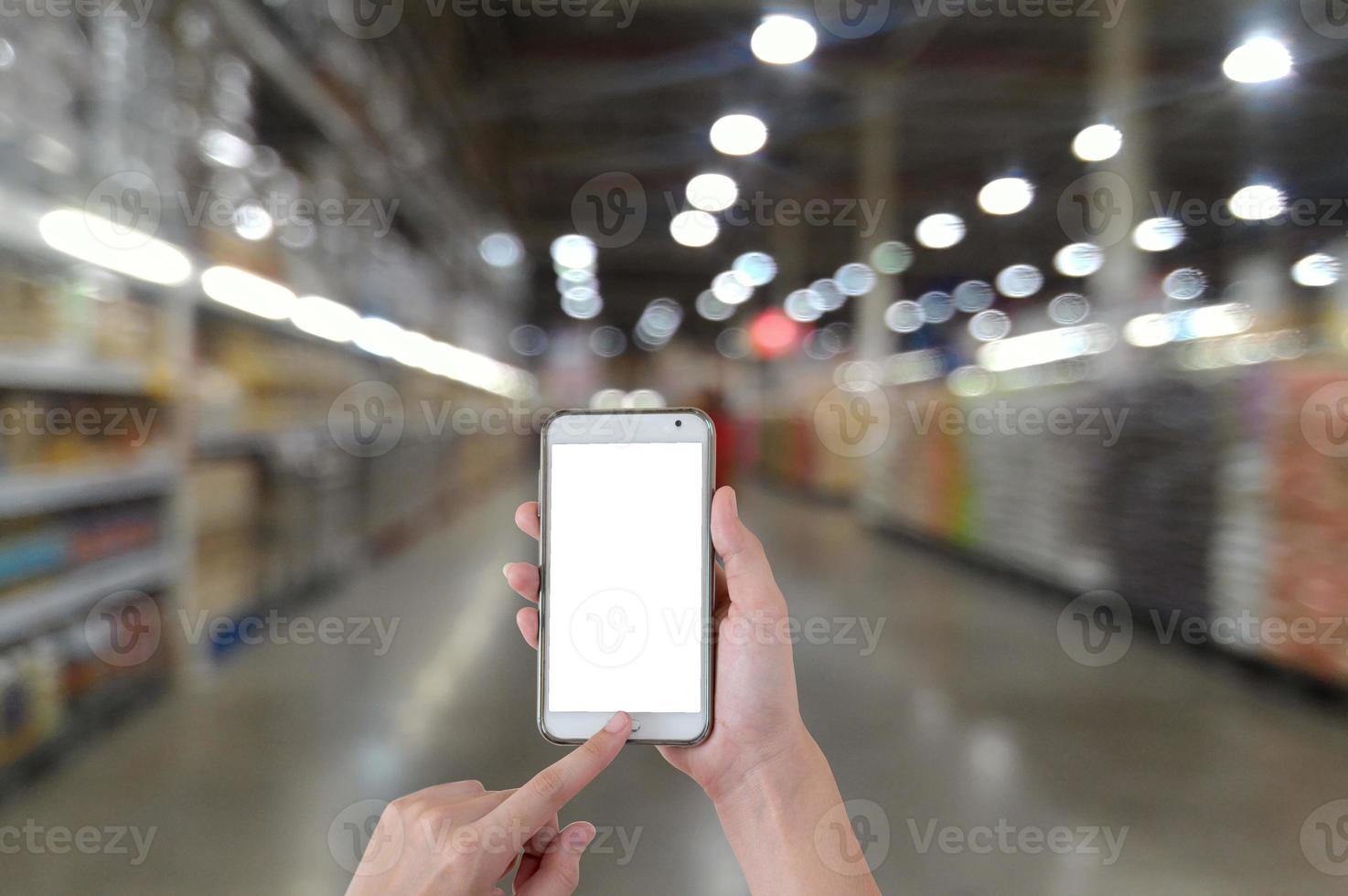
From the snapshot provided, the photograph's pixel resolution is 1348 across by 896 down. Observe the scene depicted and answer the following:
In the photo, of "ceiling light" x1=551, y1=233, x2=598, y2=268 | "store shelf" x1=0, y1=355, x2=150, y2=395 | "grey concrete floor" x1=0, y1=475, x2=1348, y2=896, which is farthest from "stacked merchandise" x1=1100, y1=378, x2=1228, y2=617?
"store shelf" x1=0, y1=355, x2=150, y2=395

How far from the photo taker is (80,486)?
4.99 feet

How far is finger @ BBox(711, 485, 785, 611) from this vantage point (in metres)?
0.50

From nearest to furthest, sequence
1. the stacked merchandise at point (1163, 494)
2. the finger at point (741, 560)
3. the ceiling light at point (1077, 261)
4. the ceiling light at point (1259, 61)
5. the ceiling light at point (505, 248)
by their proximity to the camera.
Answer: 1. the finger at point (741, 560)
2. the ceiling light at point (1259, 61)
3. the stacked merchandise at point (1163, 494)
4. the ceiling light at point (505, 248)
5. the ceiling light at point (1077, 261)

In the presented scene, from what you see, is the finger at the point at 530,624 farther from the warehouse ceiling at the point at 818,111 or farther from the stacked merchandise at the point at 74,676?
the warehouse ceiling at the point at 818,111

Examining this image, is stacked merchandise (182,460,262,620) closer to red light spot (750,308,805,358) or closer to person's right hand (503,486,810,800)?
red light spot (750,308,805,358)

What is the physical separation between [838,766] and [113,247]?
1.77 m

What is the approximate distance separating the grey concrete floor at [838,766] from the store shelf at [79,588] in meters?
0.28

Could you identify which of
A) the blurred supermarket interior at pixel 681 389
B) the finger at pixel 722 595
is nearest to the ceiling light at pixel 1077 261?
the blurred supermarket interior at pixel 681 389

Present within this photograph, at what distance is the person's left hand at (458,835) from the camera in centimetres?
39

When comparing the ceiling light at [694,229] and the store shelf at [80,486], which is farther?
the ceiling light at [694,229]

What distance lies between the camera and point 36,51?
141 cm

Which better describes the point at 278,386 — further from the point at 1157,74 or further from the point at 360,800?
the point at 1157,74

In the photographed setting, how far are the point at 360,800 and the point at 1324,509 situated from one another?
209cm

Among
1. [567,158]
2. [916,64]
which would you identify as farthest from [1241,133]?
[567,158]
